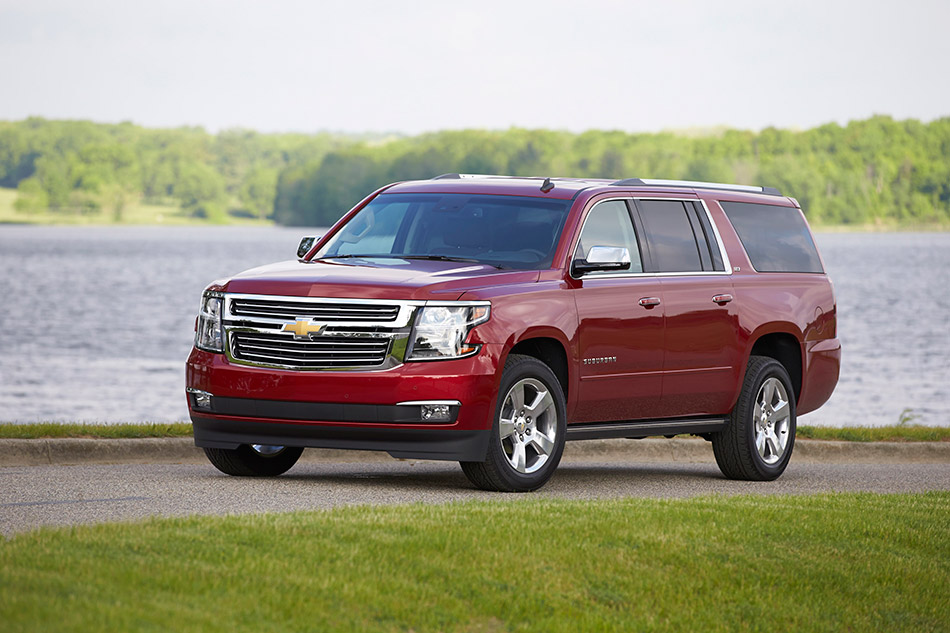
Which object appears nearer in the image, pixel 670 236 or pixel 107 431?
pixel 670 236

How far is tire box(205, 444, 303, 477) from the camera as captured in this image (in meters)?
11.3

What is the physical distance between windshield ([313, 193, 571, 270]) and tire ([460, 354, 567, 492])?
847mm

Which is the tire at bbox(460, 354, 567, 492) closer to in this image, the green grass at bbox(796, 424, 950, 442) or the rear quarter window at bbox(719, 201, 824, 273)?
the rear quarter window at bbox(719, 201, 824, 273)

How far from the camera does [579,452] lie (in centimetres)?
1446

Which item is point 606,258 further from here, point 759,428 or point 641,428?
point 759,428

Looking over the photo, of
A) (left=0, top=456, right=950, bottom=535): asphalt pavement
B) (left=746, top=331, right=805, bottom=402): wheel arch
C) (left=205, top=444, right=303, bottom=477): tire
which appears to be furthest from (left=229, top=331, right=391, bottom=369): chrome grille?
(left=746, top=331, right=805, bottom=402): wheel arch

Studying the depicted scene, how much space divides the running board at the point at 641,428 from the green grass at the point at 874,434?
410cm

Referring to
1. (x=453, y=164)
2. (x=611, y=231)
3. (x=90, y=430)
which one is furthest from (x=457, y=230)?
(x=453, y=164)

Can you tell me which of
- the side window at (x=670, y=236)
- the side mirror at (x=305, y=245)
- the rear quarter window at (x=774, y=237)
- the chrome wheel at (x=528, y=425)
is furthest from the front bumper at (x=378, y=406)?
the rear quarter window at (x=774, y=237)

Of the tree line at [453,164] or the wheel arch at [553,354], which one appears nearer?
the wheel arch at [553,354]

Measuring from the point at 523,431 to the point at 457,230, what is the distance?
1.67 metres

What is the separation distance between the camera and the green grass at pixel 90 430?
1294 cm

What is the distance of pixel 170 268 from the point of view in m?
106

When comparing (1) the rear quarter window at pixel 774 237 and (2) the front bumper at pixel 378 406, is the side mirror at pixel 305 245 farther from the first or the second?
(1) the rear quarter window at pixel 774 237
